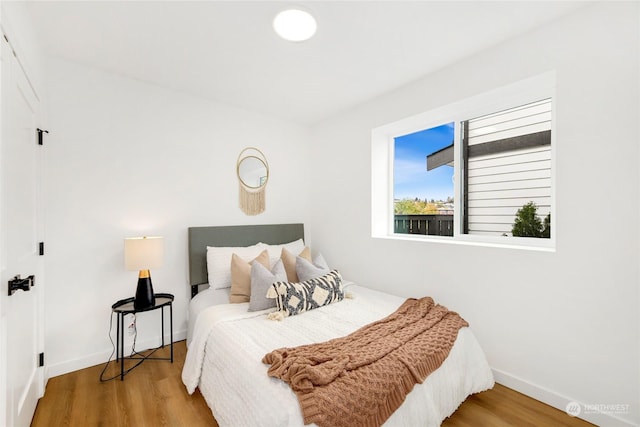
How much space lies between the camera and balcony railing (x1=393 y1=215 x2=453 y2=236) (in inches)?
110

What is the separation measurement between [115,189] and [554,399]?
3647 millimetres

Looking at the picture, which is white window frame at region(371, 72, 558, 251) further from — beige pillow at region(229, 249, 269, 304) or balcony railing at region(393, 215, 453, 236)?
beige pillow at region(229, 249, 269, 304)

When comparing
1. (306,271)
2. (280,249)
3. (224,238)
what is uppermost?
(224,238)

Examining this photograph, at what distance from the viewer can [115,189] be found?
2.55m

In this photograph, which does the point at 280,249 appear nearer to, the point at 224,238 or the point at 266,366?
the point at 224,238

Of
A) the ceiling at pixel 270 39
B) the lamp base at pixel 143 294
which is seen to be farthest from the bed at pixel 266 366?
the ceiling at pixel 270 39

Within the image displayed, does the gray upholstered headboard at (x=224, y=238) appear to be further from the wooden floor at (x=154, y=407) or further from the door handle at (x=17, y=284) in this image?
the door handle at (x=17, y=284)

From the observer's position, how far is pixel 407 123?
2.92 meters

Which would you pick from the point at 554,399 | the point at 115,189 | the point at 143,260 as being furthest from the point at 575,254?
the point at 115,189

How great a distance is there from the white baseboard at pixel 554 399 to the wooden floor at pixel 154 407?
4 centimetres

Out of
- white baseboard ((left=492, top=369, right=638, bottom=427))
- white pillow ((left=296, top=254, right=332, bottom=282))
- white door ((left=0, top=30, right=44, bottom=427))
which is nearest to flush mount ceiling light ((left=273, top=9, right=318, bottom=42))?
white door ((left=0, top=30, right=44, bottom=427))

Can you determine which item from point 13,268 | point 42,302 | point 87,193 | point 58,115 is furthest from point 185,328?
point 58,115

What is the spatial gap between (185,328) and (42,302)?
115cm

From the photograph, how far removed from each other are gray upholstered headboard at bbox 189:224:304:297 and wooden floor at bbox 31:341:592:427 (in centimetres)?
93
